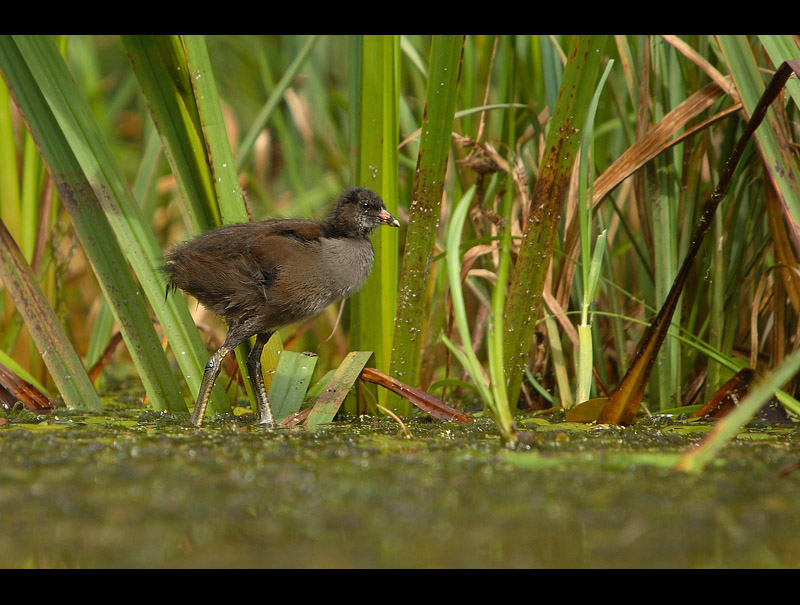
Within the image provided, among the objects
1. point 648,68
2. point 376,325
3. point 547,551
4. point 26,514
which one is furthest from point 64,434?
point 648,68

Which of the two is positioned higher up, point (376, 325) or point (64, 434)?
point (376, 325)

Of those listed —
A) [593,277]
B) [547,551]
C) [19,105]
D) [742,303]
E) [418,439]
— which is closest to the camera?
[547,551]

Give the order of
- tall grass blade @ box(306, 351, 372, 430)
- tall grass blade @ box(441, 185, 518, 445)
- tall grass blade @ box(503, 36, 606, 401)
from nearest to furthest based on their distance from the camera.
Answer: tall grass blade @ box(441, 185, 518, 445)
tall grass blade @ box(503, 36, 606, 401)
tall grass blade @ box(306, 351, 372, 430)

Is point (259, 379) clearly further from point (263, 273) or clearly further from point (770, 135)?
point (770, 135)

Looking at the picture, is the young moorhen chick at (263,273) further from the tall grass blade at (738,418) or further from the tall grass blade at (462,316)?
the tall grass blade at (738,418)

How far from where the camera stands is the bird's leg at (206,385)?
261cm

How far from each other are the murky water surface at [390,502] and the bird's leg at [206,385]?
0.33 meters

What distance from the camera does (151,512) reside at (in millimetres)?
1525

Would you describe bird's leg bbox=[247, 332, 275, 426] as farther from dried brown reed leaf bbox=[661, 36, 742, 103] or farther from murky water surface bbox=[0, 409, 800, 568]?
dried brown reed leaf bbox=[661, 36, 742, 103]

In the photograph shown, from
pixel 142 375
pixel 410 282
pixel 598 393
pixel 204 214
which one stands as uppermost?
pixel 204 214

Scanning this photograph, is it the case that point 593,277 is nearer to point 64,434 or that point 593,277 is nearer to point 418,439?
point 418,439

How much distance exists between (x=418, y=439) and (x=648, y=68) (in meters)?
1.57

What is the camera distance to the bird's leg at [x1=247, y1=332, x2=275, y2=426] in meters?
2.70

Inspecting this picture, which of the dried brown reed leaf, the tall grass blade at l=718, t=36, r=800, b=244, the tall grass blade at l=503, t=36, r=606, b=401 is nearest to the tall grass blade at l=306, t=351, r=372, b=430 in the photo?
the tall grass blade at l=503, t=36, r=606, b=401
